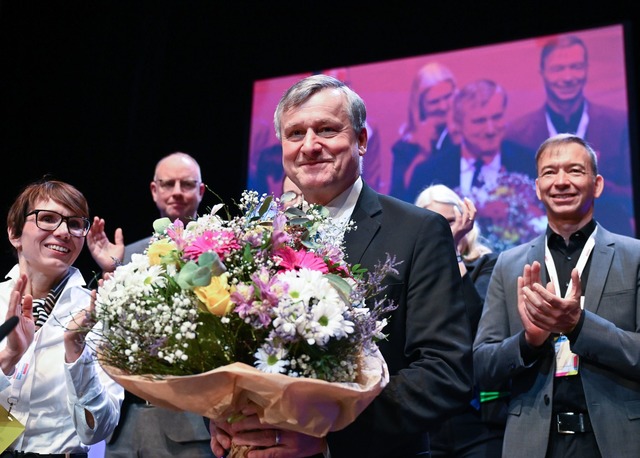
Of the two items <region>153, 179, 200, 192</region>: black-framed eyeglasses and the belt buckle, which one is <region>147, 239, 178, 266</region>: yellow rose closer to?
the belt buckle

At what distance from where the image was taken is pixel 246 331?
161 centimetres

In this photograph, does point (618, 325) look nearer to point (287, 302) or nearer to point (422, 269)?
point (422, 269)

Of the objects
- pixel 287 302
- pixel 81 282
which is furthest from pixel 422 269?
pixel 81 282

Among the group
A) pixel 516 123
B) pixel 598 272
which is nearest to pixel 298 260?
pixel 598 272

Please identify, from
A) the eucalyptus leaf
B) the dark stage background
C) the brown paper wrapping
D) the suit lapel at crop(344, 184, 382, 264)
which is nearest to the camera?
the brown paper wrapping

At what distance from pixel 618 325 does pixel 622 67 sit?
256 cm

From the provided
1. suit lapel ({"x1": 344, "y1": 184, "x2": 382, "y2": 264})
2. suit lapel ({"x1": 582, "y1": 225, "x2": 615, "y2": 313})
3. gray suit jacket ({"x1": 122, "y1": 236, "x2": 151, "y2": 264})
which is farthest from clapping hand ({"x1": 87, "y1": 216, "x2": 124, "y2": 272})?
suit lapel ({"x1": 582, "y1": 225, "x2": 615, "y2": 313})

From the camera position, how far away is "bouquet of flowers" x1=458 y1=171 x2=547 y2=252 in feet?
16.2

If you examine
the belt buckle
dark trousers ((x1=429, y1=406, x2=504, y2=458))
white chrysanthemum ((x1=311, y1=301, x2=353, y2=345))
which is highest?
white chrysanthemum ((x1=311, y1=301, x2=353, y2=345))

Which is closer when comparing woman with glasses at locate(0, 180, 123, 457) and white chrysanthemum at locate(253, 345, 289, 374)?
white chrysanthemum at locate(253, 345, 289, 374)

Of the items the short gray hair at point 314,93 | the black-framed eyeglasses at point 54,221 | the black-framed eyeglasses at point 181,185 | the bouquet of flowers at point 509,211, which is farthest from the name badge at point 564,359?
the black-framed eyeglasses at point 181,185

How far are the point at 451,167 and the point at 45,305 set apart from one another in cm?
328

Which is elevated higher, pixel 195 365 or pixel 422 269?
pixel 422 269

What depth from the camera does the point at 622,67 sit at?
16.0 feet
